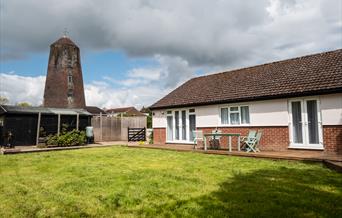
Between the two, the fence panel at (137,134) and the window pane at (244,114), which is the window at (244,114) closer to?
the window pane at (244,114)

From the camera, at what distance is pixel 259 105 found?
1225 centimetres

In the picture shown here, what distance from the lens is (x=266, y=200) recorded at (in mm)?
4363

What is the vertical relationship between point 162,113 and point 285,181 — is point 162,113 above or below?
above

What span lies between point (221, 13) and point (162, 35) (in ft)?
14.4

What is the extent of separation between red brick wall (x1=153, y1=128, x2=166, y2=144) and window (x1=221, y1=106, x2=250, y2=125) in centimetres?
492

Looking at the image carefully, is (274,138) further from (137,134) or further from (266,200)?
(137,134)

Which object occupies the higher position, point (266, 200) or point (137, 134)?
point (137, 134)

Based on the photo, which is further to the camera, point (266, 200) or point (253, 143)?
point (253, 143)

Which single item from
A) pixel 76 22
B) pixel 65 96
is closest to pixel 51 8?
pixel 76 22

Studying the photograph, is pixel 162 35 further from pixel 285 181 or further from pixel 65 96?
pixel 65 96

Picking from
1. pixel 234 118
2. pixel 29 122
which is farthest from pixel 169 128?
pixel 29 122

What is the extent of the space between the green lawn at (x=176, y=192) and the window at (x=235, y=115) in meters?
5.49

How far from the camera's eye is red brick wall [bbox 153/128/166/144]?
17.3 metres

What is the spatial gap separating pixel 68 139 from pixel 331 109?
50.6 feet
